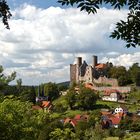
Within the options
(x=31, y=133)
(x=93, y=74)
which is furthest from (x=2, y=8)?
(x=93, y=74)

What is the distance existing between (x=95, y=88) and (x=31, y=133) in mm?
119967

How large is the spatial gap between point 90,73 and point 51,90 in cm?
1644

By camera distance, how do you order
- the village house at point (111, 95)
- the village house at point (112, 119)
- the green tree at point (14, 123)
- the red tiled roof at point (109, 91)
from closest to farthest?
1. the green tree at point (14, 123)
2. the village house at point (112, 119)
3. the village house at point (111, 95)
4. the red tiled roof at point (109, 91)

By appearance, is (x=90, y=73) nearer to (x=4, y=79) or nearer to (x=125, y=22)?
(x=4, y=79)

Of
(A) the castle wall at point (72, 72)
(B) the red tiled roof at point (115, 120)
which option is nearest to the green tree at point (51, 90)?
(A) the castle wall at point (72, 72)

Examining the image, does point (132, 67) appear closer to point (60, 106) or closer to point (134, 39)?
point (60, 106)

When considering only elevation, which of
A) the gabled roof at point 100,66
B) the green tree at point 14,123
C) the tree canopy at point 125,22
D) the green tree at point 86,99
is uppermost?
the gabled roof at point 100,66

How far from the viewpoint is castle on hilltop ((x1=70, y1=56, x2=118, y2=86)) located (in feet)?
485

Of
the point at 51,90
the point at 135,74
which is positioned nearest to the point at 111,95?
the point at 135,74

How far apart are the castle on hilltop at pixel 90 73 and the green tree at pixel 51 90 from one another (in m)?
13.6

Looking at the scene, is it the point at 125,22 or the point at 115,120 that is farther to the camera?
the point at 115,120

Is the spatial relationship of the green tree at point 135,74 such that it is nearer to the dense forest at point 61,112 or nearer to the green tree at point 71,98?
the dense forest at point 61,112

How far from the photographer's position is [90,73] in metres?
152

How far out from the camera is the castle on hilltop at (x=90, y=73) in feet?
485
